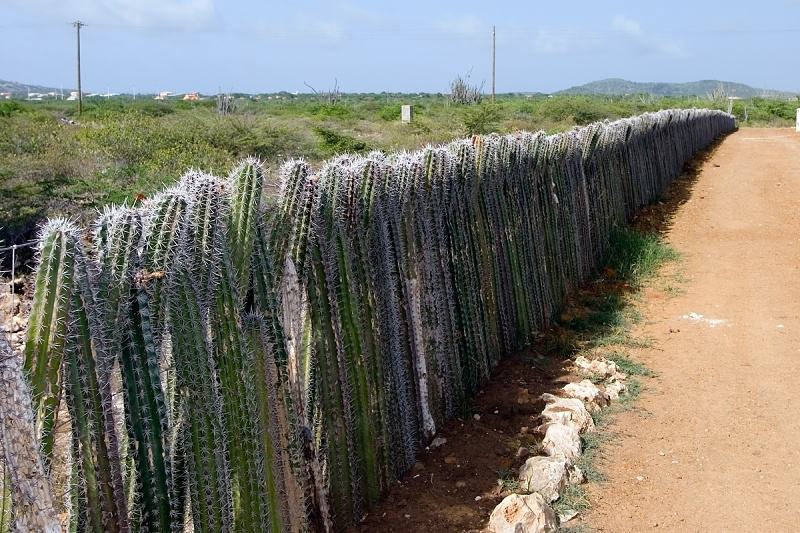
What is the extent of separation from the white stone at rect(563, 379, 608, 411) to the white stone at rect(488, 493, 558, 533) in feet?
5.86

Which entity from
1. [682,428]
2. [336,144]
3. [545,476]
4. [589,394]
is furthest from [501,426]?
[336,144]

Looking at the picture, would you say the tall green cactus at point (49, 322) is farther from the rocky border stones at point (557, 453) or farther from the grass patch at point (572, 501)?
the grass patch at point (572, 501)

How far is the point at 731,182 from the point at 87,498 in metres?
19.5

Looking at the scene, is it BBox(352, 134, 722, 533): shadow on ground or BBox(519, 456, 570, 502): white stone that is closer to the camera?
BBox(352, 134, 722, 533): shadow on ground

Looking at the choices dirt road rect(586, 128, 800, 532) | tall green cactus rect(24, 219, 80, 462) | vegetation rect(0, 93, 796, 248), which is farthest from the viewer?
vegetation rect(0, 93, 796, 248)

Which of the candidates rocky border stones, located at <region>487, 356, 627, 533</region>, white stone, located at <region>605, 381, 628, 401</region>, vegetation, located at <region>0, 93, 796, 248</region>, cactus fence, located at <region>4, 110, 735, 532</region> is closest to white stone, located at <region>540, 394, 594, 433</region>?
rocky border stones, located at <region>487, 356, 627, 533</region>

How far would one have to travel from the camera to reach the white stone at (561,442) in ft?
15.8

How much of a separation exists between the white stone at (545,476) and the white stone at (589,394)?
3.82ft

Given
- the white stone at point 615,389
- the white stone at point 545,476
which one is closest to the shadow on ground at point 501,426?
the white stone at point 545,476

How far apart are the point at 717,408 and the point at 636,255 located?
509 centimetres

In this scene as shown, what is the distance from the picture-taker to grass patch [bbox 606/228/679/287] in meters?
10.0

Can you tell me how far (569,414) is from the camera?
528 centimetres

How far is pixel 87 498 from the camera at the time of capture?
2441 millimetres

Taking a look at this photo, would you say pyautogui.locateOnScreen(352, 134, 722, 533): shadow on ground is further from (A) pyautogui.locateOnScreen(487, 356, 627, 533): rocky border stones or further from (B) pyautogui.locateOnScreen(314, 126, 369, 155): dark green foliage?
(B) pyautogui.locateOnScreen(314, 126, 369, 155): dark green foliage
